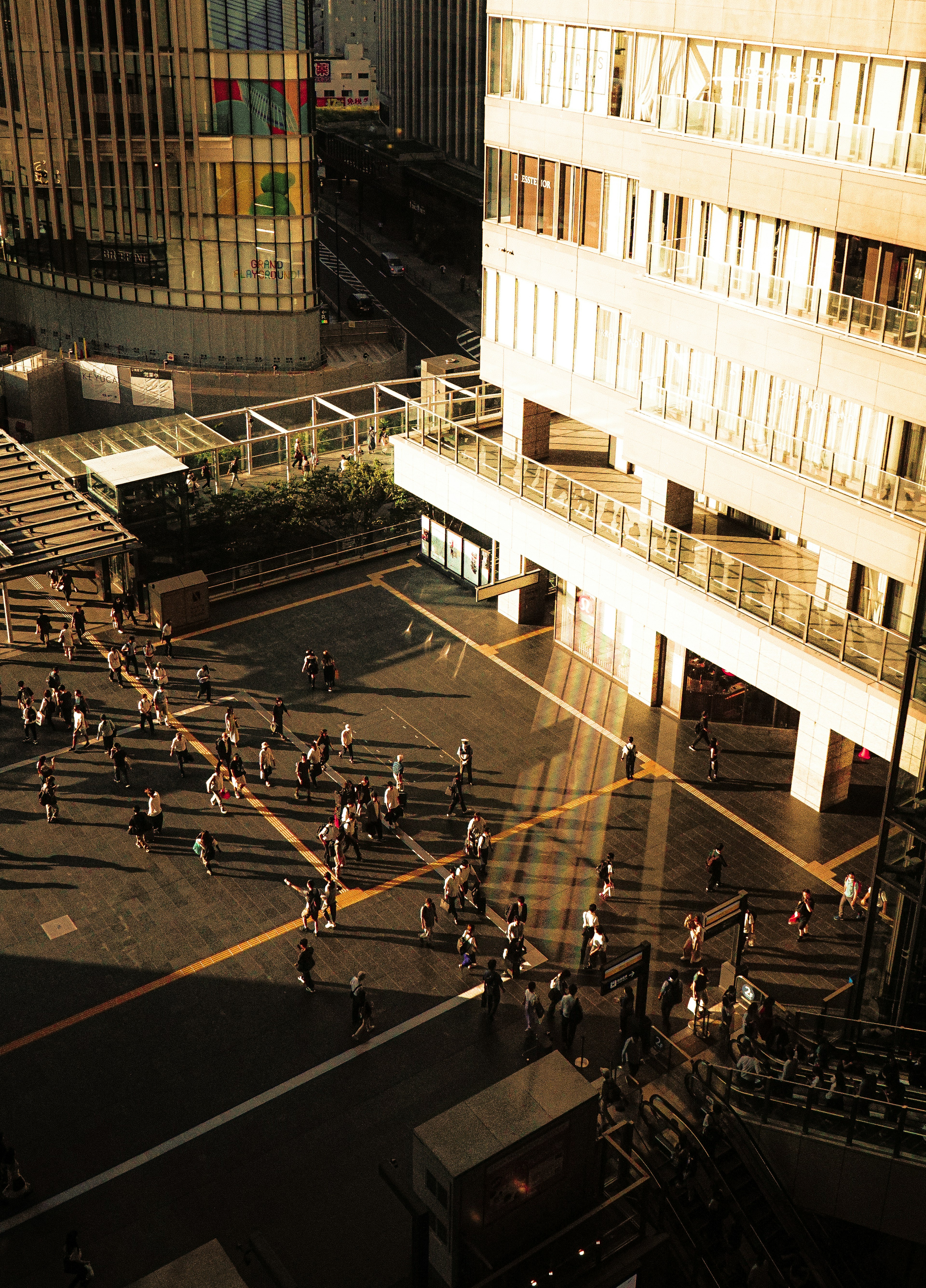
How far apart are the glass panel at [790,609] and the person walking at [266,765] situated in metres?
14.1

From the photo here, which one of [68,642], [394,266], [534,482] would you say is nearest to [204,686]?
[68,642]

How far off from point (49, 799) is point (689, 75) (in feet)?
80.4

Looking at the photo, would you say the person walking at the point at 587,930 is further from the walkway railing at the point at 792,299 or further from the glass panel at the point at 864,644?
the walkway railing at the point at 792,299

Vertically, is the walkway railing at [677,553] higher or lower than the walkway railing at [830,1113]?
higher

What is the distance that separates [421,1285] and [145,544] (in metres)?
30.5

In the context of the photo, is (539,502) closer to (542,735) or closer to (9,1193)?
(542,735)

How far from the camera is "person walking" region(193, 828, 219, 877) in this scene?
33000mm

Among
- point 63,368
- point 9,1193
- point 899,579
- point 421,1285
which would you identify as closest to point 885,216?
point 899,579

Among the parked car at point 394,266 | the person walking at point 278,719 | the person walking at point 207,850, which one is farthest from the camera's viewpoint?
the parked car at point 394,266

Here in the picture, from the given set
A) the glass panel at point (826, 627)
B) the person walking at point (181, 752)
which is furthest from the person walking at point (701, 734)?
the person walking at point (181, 752)

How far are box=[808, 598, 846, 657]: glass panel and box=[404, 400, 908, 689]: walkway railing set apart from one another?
0.02m

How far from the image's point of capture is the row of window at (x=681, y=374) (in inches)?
1206

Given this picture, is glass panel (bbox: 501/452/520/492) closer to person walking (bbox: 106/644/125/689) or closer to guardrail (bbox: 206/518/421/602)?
guardrail (bbox: 206/518/421/602)

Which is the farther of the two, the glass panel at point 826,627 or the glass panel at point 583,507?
the glass panel at point 583,507
